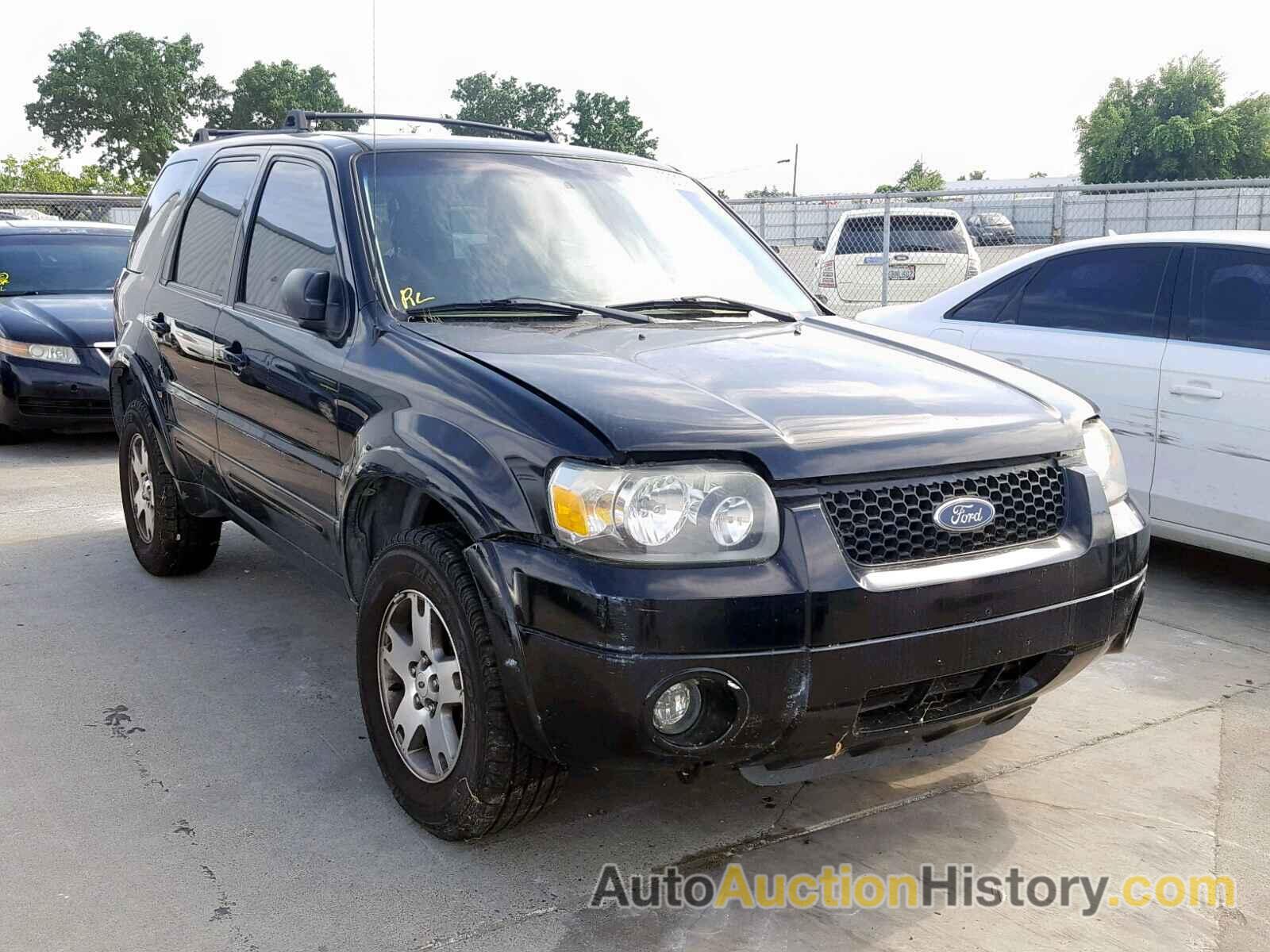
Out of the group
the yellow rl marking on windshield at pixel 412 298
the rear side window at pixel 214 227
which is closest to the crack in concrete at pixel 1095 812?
the yellow rl marking on windshield at pixel 412 298

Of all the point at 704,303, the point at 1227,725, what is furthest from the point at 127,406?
the point at 1227,725

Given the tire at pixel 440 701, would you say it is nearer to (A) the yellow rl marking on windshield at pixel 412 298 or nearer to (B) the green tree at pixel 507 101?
(A) the yellow rl marking on windshield at pixel 412 298

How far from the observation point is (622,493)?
2.70 metres

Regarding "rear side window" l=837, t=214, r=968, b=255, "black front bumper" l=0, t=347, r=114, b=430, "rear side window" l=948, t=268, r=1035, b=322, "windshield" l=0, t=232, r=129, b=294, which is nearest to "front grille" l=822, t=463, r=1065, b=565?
"rear side window" l=948, t=268, r=1035, b=322

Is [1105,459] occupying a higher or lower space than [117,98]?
lower

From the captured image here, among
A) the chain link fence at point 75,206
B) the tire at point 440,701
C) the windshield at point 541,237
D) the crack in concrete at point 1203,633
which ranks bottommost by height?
the crack in concrete at point 1203,633

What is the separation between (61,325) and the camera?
8.95 metres

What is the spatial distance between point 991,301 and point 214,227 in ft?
12.4

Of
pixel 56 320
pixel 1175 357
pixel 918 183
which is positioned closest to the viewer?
pixel 1175 357

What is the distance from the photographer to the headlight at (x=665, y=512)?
2.69m

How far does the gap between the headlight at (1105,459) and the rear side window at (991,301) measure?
299 centimetres

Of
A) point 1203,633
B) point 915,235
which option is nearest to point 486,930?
point 1203,633

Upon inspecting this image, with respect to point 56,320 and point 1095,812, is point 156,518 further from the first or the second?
point 56,320

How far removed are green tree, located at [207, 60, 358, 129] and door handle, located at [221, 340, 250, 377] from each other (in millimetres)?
90827
